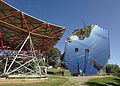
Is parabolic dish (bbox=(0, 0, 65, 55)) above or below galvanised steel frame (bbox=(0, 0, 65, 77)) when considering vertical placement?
above

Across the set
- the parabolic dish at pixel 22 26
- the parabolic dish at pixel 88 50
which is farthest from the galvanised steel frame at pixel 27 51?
the parabolic dish at pixel 88 50

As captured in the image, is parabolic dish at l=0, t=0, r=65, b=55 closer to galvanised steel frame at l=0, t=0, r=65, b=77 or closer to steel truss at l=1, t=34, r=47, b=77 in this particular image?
galvanised steel frame at l=0, t=0, r=65, b=77

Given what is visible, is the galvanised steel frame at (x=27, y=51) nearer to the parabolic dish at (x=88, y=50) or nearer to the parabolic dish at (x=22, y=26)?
the parabolic dish at (x=22, y=26)

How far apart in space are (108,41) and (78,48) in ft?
36.8

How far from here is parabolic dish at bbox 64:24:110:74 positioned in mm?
29366

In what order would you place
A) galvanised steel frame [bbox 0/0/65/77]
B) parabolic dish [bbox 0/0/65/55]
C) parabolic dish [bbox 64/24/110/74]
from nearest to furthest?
parabolic dish [bbox 0/0/65/55] < galvanised steel frame [bbox 0/0/65/77] < parabolic dish [bbox 64/24/110/74]

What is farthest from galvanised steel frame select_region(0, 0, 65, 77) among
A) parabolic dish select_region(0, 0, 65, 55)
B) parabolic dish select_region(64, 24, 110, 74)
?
parabolic dish select_region(64, 24, 110, 74)

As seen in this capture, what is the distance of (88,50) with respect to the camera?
1211 inches

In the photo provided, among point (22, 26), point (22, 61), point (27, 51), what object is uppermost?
point (22, 26)

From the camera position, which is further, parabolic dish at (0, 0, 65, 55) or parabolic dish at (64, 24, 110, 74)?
parabolic dish at (64, 24, 110, 74)

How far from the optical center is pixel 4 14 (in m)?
16.0

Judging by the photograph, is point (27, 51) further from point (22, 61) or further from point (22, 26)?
point (22, 26)

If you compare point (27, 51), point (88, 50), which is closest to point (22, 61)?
point (27, 51)

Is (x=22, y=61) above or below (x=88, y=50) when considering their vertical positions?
below
